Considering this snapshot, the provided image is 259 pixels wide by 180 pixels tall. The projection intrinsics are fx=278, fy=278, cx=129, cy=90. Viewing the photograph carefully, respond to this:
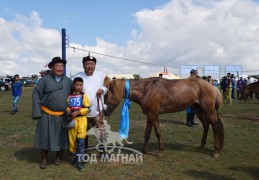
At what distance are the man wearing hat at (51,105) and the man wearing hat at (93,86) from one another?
41 centimetres

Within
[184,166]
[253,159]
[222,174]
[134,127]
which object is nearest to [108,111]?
[184,166]

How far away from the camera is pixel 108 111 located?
5.86 m

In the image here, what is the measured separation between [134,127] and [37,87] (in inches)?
196

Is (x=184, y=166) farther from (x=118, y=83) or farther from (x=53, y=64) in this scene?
(x=53, y=64)

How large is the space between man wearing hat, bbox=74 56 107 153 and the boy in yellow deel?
0.66 ft

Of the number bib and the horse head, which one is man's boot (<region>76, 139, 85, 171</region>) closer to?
the number bib

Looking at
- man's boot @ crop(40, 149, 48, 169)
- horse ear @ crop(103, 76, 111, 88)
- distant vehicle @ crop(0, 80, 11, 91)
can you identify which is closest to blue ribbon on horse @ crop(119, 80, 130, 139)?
horse ear @ crop(103, 76, 111, 88)

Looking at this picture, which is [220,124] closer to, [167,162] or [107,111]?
[167,162]

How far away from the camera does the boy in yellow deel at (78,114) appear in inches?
206

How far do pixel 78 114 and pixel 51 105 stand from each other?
21.8 inches

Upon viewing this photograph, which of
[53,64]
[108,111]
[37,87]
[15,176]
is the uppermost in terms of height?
[53,64]

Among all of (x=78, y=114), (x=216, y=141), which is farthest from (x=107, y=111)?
(x=216, y=141)

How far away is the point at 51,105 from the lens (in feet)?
17.4

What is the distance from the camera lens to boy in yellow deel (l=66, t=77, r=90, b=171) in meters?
5.23
